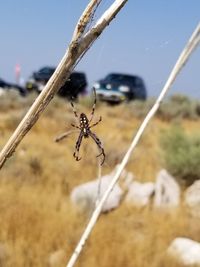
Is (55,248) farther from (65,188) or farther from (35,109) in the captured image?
(35,109)

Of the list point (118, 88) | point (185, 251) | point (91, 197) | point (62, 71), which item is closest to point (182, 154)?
point (91, 197)

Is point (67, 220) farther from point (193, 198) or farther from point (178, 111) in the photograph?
point (178, 111)

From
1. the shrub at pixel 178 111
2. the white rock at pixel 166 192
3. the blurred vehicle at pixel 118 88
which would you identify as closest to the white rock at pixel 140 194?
the white rock at pixel 166 192

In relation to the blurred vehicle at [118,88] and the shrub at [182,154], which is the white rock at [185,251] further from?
the blurred vehicle at [118,88]

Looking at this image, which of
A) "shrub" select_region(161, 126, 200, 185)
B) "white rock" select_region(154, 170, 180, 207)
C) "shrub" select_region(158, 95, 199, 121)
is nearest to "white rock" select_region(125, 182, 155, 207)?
"white rock" select_region(154, 170, 180, 207)

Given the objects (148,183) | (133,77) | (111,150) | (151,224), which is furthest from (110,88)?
(151,224)

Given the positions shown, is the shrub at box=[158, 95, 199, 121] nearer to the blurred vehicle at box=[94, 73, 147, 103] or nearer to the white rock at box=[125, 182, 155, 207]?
the blurred vehicle at box=[94, 73, 147, 103]
